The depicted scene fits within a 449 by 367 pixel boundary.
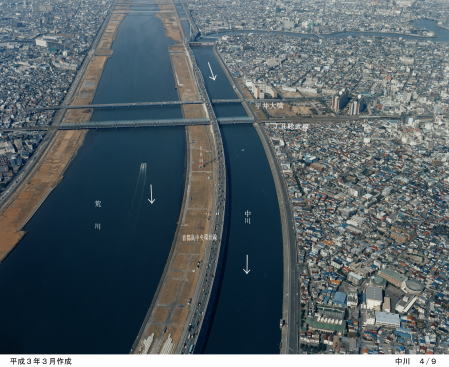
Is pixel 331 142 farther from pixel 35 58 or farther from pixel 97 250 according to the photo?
pixel 35 58

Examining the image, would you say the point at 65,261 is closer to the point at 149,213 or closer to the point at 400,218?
the point at 149,213

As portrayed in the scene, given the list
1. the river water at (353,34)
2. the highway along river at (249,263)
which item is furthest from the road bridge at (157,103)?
the river water at (353,34)

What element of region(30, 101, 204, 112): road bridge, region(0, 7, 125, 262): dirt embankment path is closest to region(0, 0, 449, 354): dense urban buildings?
region(30, 101, 204, 112): road bridge

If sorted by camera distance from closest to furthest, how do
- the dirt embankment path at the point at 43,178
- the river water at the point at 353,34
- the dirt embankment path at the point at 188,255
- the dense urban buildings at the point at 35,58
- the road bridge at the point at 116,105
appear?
the dirt embankment path at the point at 188,255, the dirt embankment path at the point at 43,178, the dense urban buildings at the point at 35,58, the road bridge at the point at 116,105, the river water at the point at 353,34

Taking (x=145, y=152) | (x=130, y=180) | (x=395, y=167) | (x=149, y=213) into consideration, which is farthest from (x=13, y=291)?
(x=395, y=167)

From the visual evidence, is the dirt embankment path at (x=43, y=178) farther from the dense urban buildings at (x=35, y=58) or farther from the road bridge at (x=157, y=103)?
the dense urban buildings at (x=35, y=58)
